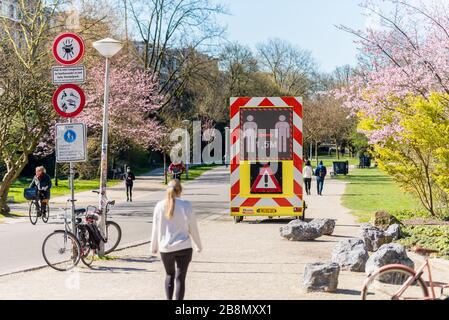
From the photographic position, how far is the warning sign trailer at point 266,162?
18.4 m

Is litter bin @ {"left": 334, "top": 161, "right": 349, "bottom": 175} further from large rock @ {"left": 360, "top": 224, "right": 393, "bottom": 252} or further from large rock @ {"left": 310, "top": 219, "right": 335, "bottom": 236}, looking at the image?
large rock @ {"left": 360, "top": 224, "right": 393, "bottom": 252}

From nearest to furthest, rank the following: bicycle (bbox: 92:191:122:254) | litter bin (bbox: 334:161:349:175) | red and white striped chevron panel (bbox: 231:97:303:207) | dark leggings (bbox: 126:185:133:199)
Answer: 1. bicycle (bbox: 92:191:122:254)
2. red and white striped chevron panel (bbox: 231:97:303:207)
3. dark leggings (bbox: 126:185:133:199)
4. litter bin (bbox: 334:161:349:175)

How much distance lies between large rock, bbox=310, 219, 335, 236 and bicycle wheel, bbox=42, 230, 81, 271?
6227 mm

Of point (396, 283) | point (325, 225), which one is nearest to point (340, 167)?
point (325, 225)

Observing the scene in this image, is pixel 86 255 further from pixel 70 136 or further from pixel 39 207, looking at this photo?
pixel 39 207

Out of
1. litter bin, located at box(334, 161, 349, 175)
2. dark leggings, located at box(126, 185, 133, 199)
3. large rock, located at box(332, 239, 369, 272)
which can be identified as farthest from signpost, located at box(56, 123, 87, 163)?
litter bin, located at box(334, 161, 349, 175)

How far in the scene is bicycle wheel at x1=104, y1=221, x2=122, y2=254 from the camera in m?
12.6

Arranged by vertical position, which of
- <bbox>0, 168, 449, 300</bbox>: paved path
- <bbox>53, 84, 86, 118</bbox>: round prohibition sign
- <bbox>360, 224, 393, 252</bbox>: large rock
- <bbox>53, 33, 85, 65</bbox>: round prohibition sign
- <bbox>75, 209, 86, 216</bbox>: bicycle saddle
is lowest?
<bbox>0, 168, 449, 300</bbox>: paved path

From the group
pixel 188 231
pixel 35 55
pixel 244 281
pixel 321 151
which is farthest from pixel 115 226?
pixel 321 151

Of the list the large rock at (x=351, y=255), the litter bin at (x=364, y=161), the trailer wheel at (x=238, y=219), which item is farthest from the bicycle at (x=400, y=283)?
the litter bin at (x=364, y=161)

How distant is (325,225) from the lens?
1573 cm

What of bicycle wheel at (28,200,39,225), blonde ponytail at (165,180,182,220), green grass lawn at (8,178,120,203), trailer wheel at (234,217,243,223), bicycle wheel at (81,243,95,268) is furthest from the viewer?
green grass lawn at (8,178,120,203)
